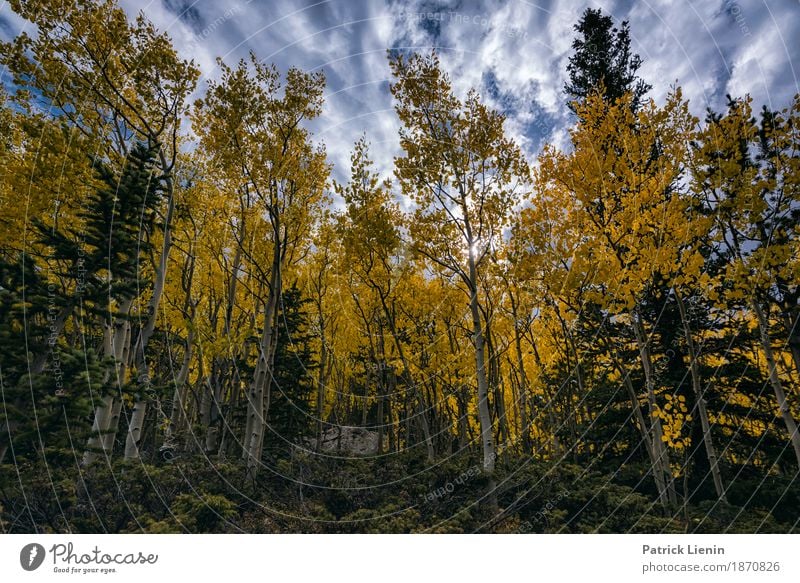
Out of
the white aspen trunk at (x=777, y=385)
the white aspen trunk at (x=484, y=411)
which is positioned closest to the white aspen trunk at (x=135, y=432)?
the white aspen trunk at (x=484, y=411)

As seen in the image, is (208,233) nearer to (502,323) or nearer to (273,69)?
(273,69)

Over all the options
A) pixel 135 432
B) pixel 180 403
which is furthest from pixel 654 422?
pixel 180 403

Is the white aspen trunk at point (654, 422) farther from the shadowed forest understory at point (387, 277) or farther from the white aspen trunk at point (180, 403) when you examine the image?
the white aspen trunk at point (180, 403)

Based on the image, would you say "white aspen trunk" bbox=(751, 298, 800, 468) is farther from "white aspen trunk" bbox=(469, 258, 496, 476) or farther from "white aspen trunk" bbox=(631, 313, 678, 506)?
"white aspen trunk" bbox=(469, 258, 496, 476)

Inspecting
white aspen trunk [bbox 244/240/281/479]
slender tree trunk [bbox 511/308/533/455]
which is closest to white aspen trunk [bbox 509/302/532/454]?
slender tree trunk [bbox 511/308/533/455]

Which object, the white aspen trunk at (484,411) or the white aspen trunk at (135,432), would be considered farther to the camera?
the white aspen trunk at (135,432)

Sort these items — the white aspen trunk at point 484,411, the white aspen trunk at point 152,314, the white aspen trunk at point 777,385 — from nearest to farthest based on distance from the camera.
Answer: the white aspen trunk at point 777,385
the white aspen trunk at point 484,411
the white aspen trunk at point 152,314

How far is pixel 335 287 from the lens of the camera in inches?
777
